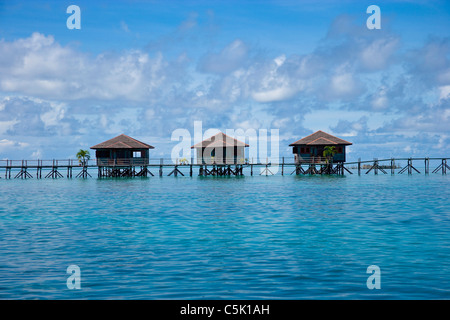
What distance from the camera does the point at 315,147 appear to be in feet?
200

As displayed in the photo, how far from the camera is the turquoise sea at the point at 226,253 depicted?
9.77m

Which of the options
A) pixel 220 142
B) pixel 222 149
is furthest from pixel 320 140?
pixel 220 142

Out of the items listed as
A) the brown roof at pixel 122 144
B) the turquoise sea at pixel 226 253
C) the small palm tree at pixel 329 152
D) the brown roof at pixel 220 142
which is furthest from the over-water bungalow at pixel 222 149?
the turquoise sea at pixel 226 253

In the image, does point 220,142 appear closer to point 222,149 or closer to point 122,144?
point 222,149

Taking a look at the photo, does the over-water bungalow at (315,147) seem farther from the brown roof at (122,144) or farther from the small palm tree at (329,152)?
the brown roof at (122,144)

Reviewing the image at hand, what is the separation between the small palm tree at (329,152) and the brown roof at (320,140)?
0.90 m

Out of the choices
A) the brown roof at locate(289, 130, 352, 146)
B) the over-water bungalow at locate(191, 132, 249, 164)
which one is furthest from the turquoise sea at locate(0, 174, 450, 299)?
the over-water bungalow at locate(191, 132, 249, 164)

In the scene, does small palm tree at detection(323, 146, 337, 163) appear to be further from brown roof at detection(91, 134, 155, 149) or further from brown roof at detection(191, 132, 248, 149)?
brown roof at detection(91, 134, 155, 149)

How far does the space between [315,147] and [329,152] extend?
1947mm

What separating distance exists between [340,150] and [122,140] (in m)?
28.3

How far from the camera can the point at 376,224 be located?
1927 centimetres

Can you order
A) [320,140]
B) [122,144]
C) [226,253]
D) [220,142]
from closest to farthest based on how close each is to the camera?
[226,253] → [122,144] → [320,140] → [220,142]

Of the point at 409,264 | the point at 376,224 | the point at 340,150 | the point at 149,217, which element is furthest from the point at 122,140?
the point at 409,264

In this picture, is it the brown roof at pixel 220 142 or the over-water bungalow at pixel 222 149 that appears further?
the over-water bungalow at pixel 222 149
